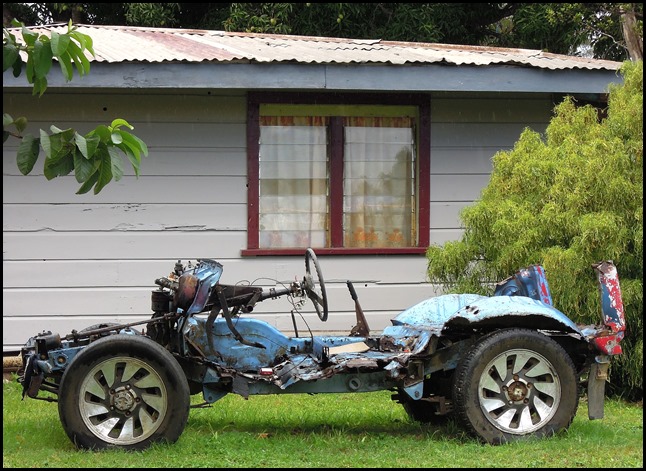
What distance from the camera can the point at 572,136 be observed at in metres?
8.74

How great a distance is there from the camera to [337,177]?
9945 millimetres

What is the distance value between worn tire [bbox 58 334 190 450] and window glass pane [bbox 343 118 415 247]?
3934mm

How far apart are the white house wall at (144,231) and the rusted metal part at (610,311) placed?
10.4 feet

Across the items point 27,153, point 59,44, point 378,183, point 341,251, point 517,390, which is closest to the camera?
point 59,44

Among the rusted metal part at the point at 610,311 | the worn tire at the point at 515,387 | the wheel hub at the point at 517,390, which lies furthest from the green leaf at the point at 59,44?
the rusted metal part at the point at 610,311

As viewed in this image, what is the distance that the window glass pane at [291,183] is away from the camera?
389 inches

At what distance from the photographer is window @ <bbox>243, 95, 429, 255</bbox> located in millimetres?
9875

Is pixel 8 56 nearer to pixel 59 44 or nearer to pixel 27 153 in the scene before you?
pixel 59 44

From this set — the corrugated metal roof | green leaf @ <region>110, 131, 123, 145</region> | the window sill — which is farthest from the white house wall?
green leaf @ <region>110, 131, 123, 145</region>

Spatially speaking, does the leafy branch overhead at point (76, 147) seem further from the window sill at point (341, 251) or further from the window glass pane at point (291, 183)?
the window glass pane at point (291, 183)

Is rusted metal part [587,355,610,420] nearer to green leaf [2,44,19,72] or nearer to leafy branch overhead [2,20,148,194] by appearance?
leafy branch overhead [2,20,148,194]

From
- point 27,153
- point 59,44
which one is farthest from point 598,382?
point 59,44

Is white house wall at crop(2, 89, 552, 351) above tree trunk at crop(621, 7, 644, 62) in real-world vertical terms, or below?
below

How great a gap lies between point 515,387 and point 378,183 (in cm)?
385
